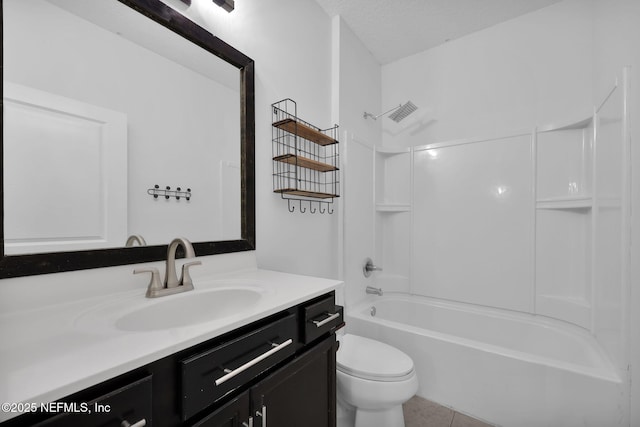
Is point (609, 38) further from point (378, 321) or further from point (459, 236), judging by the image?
point (378, 321)

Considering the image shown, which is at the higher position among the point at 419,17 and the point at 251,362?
the point at 419,17

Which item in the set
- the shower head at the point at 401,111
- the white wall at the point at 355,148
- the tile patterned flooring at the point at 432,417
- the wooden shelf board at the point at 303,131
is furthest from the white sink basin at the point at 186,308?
the shower head at the point at 401,111

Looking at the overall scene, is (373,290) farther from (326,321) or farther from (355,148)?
(326,321)

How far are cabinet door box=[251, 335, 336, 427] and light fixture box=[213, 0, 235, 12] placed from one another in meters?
1.45

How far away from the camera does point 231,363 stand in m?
0.67

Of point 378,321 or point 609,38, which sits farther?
point 378,321

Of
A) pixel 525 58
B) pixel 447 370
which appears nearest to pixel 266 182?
pixel 447 370

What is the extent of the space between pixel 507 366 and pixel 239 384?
152cm

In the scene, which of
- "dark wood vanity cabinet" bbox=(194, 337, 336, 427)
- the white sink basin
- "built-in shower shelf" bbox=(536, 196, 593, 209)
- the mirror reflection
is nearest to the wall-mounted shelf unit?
the mirror reflection

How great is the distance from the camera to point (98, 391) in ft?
1.52

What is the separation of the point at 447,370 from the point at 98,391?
1.81 meters

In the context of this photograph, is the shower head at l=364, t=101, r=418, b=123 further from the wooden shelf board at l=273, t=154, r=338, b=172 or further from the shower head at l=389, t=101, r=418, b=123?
the wooden shelf board at l=273, t=154, r=338, b=172

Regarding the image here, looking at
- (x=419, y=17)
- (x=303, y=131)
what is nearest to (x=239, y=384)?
(x=303, y=131)

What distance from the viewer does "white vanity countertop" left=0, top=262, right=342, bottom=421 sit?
1.40 ft
